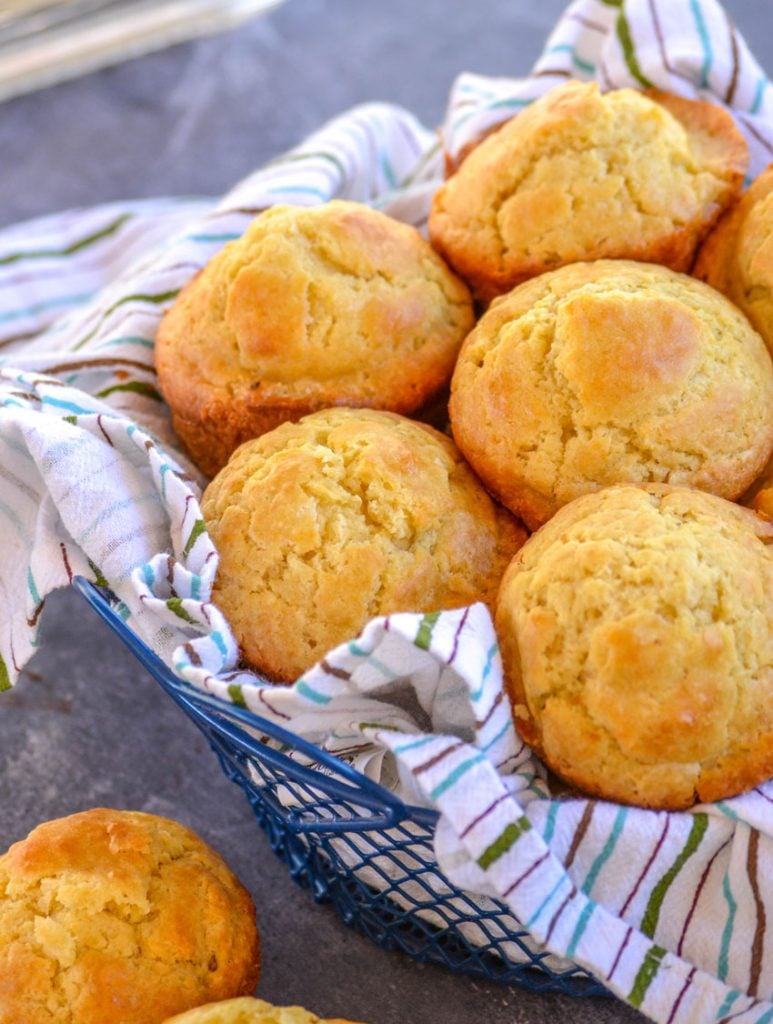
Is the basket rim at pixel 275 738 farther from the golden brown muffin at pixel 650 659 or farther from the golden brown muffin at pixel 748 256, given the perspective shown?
the golden brown muffin at pixel 748 256

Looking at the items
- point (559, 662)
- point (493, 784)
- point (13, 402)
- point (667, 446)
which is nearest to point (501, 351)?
point (667, 446)

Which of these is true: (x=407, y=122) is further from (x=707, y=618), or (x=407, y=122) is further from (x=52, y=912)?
(x=52, y=912)

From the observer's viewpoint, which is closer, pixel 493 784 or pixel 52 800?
Result: pixel 493 784

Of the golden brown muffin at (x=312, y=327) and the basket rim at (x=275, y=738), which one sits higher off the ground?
the golden brown muffin at (x=312, y=327)

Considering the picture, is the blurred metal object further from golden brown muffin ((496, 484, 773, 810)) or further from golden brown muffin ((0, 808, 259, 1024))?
golden brown muffin ((496, 484, 773, 810))

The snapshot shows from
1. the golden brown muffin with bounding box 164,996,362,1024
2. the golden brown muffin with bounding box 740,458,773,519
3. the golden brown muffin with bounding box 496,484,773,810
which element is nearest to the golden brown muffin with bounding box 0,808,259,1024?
the golden brown muffin with bounding box 164,996,362,1024

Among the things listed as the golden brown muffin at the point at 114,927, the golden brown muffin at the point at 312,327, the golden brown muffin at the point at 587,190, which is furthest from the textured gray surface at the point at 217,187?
the golden brown muffin at the point at 587,190

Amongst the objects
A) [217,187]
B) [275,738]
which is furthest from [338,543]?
[217,187]
